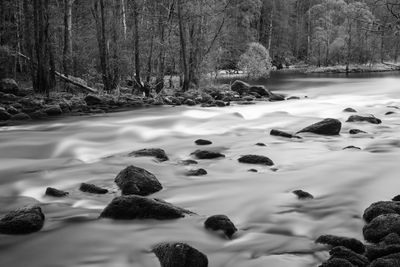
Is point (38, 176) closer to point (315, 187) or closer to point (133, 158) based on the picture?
point (133, 158)

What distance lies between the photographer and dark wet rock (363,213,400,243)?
4.62 m

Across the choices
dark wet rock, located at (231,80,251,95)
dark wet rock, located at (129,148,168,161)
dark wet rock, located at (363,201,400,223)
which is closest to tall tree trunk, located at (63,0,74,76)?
dark wet rock, located at (231,80,251,95)

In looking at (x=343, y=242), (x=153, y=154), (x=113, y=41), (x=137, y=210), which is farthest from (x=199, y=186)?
(x=113, y=41)

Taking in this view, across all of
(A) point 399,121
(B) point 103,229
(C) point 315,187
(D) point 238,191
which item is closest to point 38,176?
(B) point 103,229

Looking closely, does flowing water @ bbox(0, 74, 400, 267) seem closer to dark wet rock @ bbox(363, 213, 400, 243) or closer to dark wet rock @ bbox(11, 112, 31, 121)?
dark wet rock @ bbox(363, 213, 400, 243)

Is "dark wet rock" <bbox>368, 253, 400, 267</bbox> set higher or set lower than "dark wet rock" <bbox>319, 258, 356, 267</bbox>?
higher

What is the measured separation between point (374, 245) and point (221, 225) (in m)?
1.66

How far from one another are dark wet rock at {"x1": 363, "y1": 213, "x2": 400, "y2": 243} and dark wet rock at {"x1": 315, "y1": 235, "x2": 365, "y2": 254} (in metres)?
0.36

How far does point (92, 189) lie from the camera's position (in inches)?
261

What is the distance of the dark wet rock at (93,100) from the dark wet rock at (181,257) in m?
14.0

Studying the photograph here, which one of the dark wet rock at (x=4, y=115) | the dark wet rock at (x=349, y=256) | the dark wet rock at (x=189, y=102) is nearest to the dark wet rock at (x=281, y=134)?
the dark wet rock at (x=189, y=102)

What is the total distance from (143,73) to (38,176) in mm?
15186

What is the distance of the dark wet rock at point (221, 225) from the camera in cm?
507

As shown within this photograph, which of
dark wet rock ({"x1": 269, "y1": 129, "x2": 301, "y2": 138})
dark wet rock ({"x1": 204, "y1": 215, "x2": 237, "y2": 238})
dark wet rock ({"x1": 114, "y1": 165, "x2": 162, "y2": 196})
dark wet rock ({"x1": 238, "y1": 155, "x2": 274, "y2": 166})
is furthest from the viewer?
dark wet rock ({"x1": 269, "y1": 129, "x2": 301, "y2": 138})
